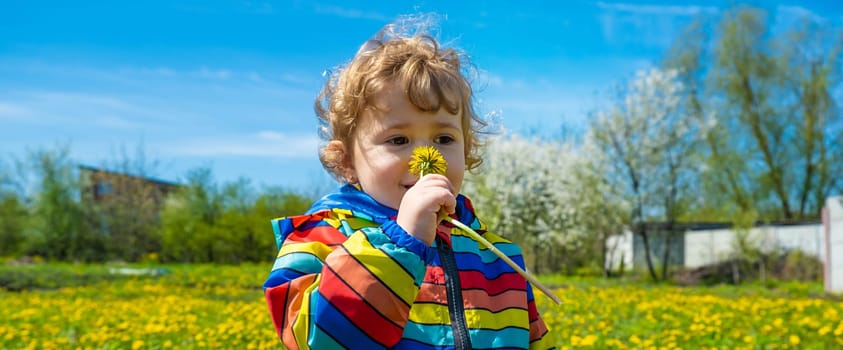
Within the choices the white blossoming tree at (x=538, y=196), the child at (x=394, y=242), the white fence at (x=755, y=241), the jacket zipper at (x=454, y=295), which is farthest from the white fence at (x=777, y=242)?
the jacket zipper at (x=454, y=295)

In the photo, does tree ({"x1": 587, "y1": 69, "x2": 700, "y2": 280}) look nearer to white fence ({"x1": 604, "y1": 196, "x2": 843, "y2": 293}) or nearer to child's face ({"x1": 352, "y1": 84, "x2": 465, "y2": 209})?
white fence ({"x1": 604, "y1": 196, "x2": 843, "y2": 293})

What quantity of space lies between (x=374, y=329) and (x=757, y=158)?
2367cm

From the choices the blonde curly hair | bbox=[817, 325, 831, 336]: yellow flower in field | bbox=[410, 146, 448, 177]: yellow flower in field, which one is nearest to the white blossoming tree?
bbox=[817, 325, 831, 336]: yellow flower in field

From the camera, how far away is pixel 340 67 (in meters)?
1.87

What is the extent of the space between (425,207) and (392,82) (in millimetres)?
375

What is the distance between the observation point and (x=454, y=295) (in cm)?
147

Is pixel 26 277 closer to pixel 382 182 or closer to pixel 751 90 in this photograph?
pixel 382 182

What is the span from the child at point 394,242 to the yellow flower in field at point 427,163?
0.05m

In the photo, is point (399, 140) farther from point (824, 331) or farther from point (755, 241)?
point (755, 241)

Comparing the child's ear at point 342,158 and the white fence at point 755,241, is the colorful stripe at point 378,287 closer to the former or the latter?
the child's ear at point 342,158

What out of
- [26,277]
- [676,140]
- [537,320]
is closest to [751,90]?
[676,140]

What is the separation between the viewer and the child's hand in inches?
48.5

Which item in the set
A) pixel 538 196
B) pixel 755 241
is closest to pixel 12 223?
pixel 538 196

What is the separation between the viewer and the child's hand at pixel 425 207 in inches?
48.5
